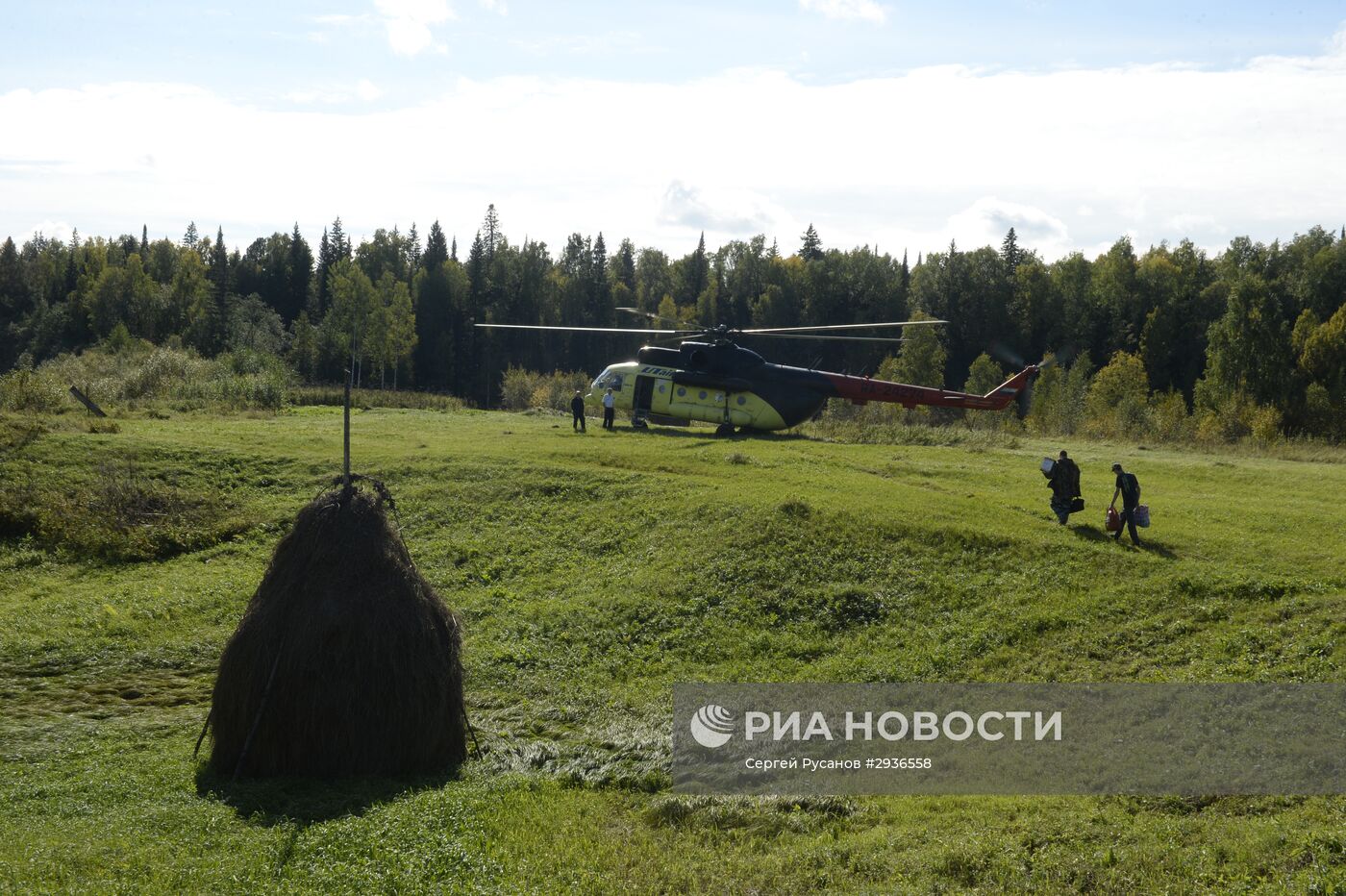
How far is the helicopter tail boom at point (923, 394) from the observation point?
116ft

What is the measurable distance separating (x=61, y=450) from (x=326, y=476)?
7.34m

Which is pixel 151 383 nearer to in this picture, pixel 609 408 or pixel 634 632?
pixel 609 408

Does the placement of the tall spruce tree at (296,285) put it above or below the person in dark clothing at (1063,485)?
Result: above

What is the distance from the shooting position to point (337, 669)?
12.3 metres

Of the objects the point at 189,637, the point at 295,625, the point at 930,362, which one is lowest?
the point at 189,637

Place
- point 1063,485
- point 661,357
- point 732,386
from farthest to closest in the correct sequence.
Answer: point 661,357
point 732,386
point 1063,485

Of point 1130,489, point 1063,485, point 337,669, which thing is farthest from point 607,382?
point 337,669

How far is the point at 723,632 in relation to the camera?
1745cm

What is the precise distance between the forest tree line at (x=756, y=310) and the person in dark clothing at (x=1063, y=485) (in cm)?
3624

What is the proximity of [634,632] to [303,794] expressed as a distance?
703 centimetres

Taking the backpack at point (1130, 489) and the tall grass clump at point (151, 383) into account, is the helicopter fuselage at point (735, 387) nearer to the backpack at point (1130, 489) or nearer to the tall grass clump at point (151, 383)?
the backpack at point (1130, 489)

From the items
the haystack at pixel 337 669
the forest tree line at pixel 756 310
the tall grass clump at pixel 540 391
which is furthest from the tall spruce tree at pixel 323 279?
the haystack at pixel 337 669

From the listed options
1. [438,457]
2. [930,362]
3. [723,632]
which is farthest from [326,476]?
[930,362]

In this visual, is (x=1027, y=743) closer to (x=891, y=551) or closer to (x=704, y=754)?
(x=704, y=754)
